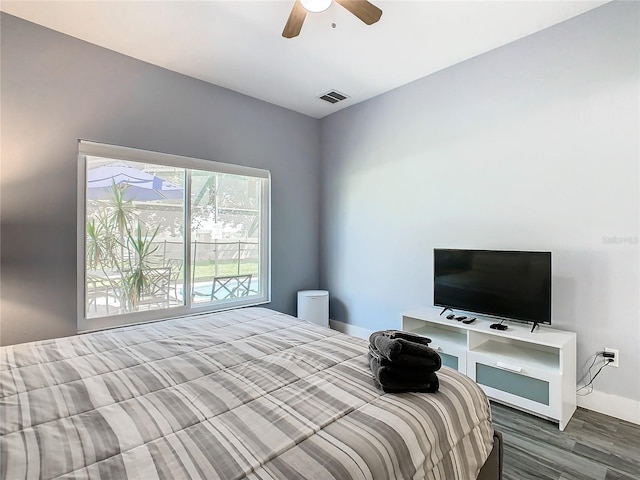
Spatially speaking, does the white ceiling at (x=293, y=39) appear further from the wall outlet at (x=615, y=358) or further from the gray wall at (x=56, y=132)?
the wall outlet at (x=615, y=358)

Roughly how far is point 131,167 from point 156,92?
743mm

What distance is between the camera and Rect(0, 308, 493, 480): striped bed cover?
33.5 inches

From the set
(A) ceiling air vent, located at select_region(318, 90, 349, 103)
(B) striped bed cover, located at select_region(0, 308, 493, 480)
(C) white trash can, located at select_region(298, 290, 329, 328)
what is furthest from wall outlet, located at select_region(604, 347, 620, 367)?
(A) ceiling air vent, located at select_region(318, 90, 349, 103)

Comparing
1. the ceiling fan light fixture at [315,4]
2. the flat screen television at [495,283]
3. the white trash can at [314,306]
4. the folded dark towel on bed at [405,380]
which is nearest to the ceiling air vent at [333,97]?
the ceiling fan light fixture at [315,4]

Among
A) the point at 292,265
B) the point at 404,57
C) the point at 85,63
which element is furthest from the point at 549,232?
the point at 85,63

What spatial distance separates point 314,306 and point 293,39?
278 cm

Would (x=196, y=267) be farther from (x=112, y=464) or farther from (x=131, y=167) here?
(x=112, y=464)

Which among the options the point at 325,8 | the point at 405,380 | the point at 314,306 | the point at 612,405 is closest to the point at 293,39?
the point at 325,8

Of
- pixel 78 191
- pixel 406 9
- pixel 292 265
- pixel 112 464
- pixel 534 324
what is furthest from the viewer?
pixel 292 265

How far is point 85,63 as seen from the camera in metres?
2.62

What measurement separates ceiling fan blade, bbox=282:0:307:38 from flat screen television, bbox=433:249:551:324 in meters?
2.15

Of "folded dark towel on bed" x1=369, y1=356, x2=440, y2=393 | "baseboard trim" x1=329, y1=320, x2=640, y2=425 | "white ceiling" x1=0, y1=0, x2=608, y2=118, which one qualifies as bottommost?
"baseboard trim" x1=329, y1=320, x2=640, y2=425

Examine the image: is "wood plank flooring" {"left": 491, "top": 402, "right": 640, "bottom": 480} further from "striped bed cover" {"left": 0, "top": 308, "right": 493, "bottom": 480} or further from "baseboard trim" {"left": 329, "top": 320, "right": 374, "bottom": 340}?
"baseboard trim" {"left": 329, "top": 320, "right": 374, "bottom": 340}

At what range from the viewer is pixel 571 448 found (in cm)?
192
